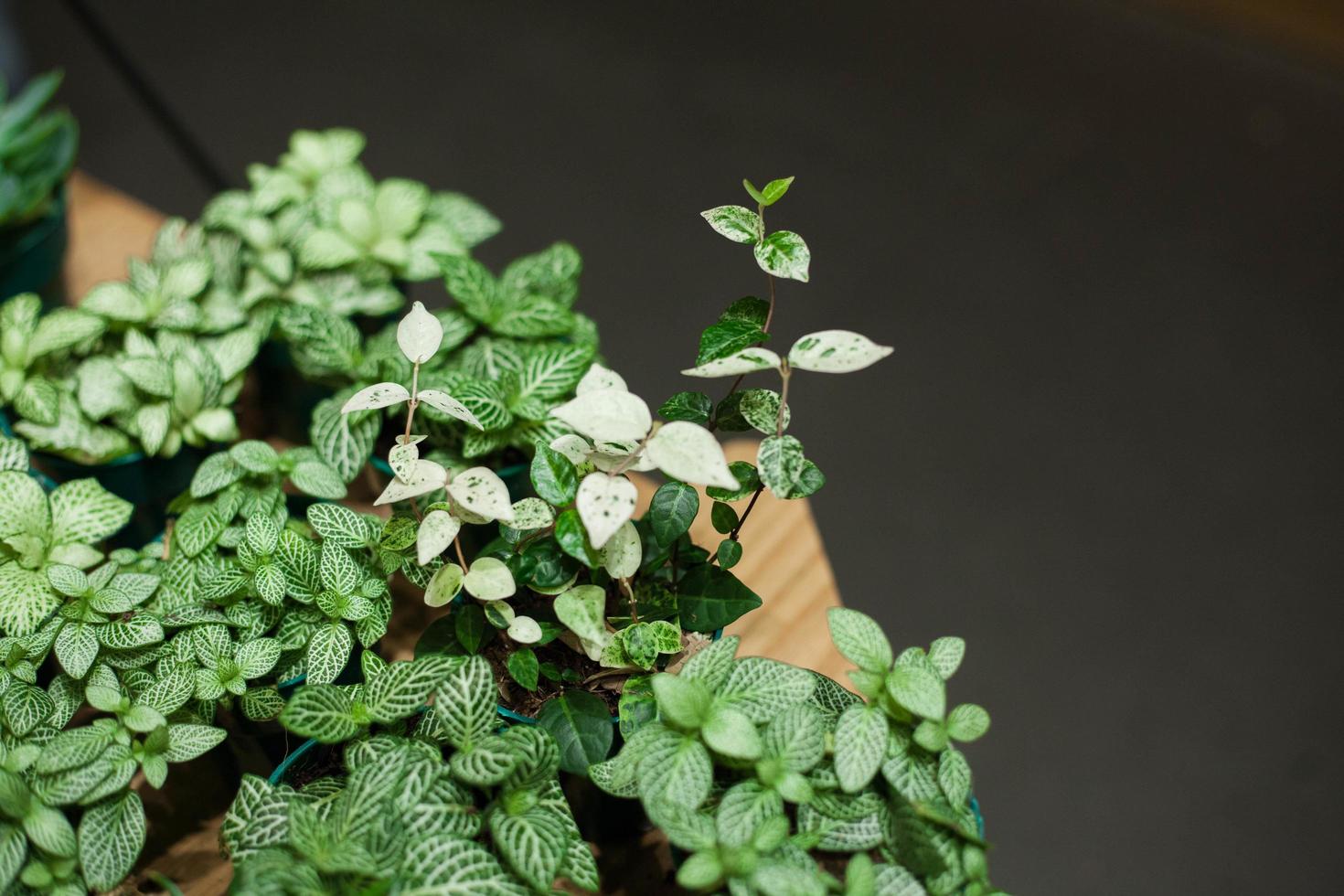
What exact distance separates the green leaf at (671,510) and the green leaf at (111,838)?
0.55 metres

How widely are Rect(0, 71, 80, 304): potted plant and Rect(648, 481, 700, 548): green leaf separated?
3.88ft

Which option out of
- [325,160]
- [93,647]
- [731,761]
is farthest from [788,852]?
[325,160]

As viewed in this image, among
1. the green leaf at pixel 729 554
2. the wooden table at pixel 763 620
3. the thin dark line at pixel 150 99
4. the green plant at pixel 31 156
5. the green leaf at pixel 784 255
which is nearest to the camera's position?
the green leaf at pixel 784 255

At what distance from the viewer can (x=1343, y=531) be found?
2.14m

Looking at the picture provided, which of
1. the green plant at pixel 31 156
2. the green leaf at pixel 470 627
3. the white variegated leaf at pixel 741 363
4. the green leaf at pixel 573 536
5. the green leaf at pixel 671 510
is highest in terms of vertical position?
the green plant at pixel 31 156

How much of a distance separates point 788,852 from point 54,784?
26.1 inches

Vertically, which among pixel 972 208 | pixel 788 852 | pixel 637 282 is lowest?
pixel 972 208

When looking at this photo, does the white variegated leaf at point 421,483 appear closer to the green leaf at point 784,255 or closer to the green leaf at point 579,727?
the green leaf at point 579,727

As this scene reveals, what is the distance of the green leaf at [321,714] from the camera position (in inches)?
39.8

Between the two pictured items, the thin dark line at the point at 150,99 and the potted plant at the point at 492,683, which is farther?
the thin dark line at the point at 150,99

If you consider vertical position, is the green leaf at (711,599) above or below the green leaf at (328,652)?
below

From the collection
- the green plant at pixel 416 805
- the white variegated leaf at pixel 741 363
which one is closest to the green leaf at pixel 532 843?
the green plant at pixel 416 805

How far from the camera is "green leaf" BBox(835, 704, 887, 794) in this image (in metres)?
0.97

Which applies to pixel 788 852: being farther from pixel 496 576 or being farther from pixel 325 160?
pixel 325 160
